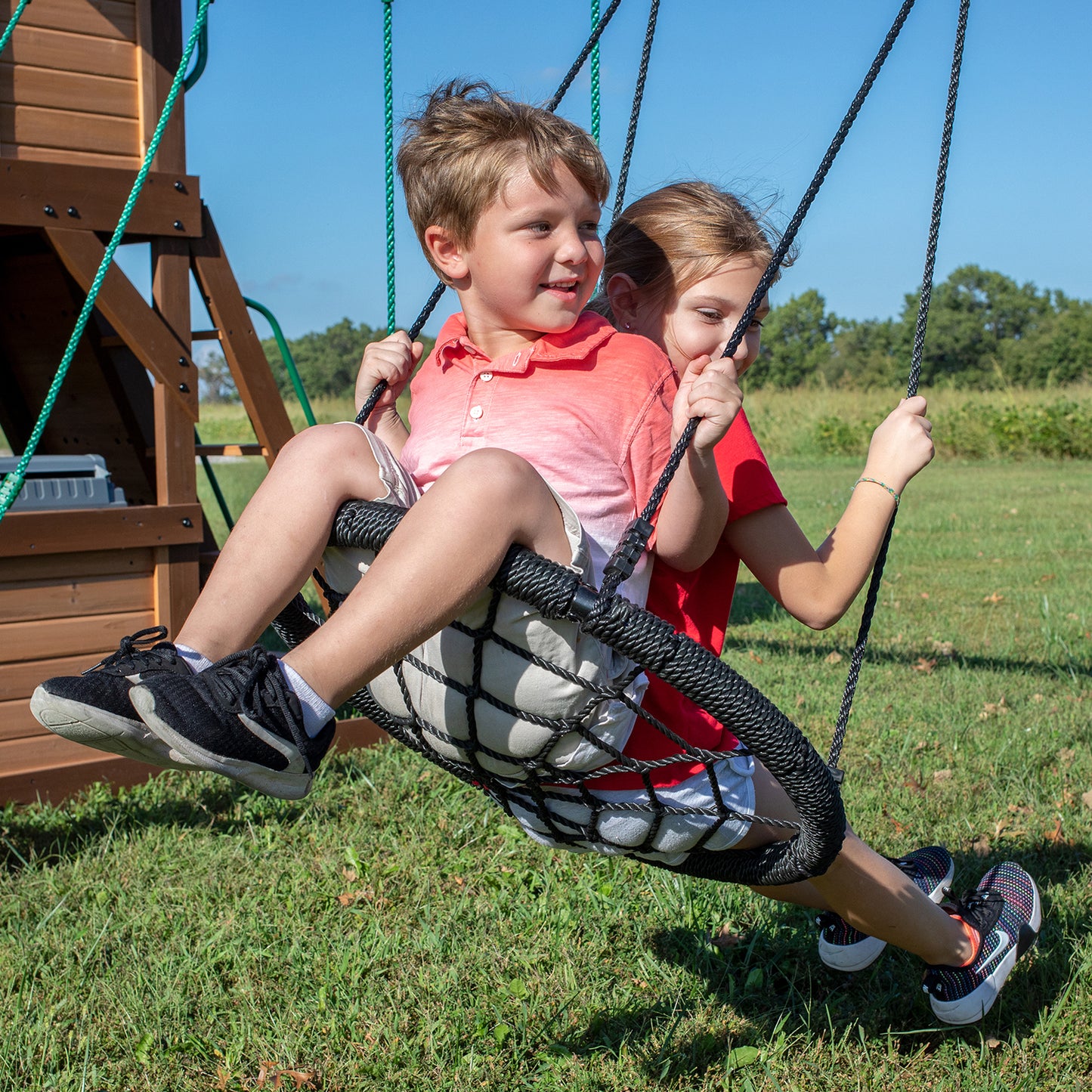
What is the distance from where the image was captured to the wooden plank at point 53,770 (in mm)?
3785

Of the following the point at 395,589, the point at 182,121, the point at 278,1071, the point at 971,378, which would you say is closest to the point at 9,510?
the point at 182,121

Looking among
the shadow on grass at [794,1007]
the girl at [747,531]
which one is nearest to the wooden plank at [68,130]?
the girl at [747,531]

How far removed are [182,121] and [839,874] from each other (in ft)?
11.3

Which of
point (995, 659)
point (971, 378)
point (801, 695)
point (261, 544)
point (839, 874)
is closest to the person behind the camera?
point (261, 544)

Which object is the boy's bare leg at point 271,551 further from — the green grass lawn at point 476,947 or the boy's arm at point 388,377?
the green grass lawn at point 476,947

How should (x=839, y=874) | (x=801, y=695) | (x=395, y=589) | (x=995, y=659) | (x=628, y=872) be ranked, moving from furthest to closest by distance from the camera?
(x=995, y=659) < (x=801, y=695) < (x=628, y=872) < (x=839, y=874) < (x=395, y=589)

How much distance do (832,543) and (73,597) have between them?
288 cm

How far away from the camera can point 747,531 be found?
1.91m

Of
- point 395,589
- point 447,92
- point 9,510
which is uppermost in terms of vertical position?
point 447,92

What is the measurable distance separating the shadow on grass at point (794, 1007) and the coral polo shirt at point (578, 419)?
119cm

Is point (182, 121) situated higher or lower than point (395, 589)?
higher

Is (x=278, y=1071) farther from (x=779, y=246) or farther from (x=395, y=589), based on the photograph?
(x=779, y=246)

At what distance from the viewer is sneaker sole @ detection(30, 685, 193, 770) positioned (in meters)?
1.49

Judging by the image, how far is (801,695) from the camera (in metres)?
4.86
